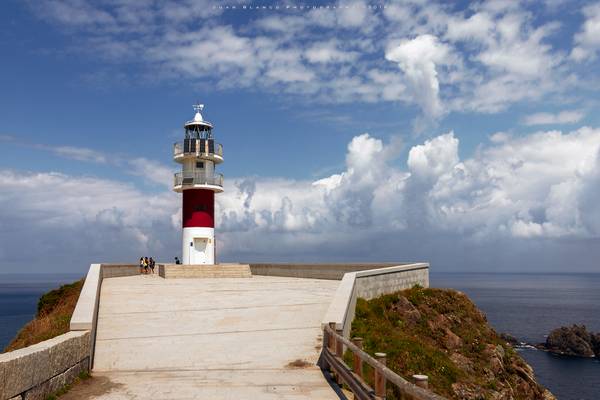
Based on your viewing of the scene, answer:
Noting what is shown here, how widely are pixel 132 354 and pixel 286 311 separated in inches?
210

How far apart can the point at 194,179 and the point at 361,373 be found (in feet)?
92.5

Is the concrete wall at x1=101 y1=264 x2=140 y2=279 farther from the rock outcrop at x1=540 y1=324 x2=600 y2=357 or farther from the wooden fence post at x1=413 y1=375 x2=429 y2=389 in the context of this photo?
the rock outcrop at x1=540 y1=324 x2=600 y2=357

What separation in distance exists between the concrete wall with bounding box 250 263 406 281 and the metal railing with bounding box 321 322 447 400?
14366 mm

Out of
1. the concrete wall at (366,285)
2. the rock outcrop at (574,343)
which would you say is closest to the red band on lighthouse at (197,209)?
the concrete wall at (366,285)

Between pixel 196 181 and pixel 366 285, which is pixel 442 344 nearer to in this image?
pixel 366 285

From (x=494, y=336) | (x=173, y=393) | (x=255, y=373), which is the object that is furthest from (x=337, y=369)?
(x=494, y=336)

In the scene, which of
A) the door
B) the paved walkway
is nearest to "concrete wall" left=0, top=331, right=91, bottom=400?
the paved walkway

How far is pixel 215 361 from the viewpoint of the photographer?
33.7ft

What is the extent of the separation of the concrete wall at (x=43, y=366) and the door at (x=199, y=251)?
79.8 ft

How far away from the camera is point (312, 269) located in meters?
27.9

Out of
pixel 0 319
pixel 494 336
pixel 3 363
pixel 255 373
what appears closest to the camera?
pixel 3 363

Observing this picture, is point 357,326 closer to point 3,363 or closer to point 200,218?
point 3,363

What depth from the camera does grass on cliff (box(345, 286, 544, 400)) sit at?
13.2 meters

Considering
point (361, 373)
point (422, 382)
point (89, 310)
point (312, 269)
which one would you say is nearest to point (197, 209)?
point (312, 269)
